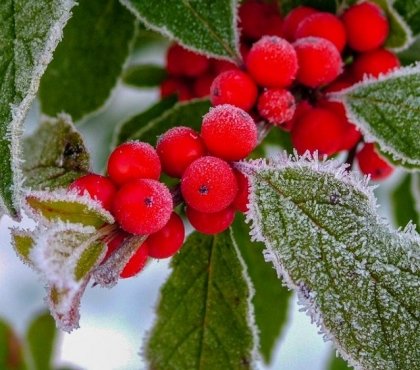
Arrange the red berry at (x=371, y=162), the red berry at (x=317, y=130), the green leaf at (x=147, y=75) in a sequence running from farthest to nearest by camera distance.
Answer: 1. the green leaf at (x=147, y=75)
2. the red berry at (x=371, y=162)
3. the red berry at (x=317, y=130)

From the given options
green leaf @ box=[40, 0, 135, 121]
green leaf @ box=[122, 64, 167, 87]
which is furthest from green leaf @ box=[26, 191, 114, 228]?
green leaf @ box=[122, 64, 167, 87]

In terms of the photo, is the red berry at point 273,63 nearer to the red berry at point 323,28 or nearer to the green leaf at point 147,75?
the red berry at point 323,28

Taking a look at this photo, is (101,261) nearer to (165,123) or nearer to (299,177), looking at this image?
(299,177)

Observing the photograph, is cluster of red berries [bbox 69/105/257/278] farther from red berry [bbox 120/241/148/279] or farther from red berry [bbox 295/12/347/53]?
red berry [bbox 295/12/347/53]

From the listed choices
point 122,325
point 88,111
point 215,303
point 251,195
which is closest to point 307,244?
point 251,195

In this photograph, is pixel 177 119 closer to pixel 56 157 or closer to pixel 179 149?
pixel 56 157

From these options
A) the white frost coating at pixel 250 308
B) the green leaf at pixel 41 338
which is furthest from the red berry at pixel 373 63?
the green leaf at pixel 41 338

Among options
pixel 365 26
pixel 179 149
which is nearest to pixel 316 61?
pixel 365 26
